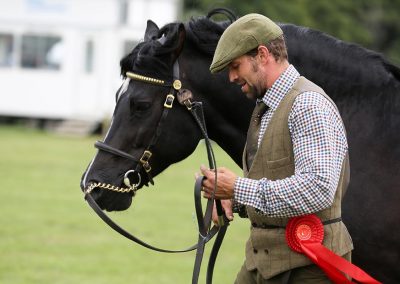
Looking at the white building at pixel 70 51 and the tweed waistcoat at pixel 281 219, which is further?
the white building at pixel 70 51

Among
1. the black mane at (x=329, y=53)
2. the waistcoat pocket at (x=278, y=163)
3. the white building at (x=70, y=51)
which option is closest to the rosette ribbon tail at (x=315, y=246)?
the waistcoat pocket at (x=278, y=163)

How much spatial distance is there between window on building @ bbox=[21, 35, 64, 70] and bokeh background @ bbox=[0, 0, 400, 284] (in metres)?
0.03

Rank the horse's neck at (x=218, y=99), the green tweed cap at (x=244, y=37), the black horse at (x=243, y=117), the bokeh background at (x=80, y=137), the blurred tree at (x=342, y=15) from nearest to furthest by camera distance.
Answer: the green tweed cap at (x=244, y=37) < the black horse at (x=243, y=117) < the horse's neck at (x=218, y=99) < the bokeh background at (x=80, y=137) < the blurred tree at (x=342, y=15)

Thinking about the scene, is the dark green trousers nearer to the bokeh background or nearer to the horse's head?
the horse's head

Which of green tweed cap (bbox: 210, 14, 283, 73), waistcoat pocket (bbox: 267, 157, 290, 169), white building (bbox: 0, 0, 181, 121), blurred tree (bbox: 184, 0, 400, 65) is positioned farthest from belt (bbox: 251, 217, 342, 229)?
blurred tree (bbox: 184, 0, 400, 65)

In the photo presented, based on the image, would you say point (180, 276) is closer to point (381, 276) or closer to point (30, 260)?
point (30, 260)

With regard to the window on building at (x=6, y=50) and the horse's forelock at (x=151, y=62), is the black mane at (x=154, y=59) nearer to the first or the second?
the horse's forelock at (x=151, y=62)

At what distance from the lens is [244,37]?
3.66 m

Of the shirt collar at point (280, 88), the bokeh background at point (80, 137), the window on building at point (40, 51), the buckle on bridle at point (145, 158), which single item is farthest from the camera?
the window on building at point (40, 51)

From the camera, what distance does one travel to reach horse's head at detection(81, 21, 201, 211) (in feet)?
14.8

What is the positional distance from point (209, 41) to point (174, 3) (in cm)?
2234

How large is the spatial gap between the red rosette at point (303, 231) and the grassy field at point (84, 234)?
1084 mm

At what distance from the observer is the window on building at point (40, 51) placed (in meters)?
27.0

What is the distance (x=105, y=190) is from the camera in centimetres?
447
